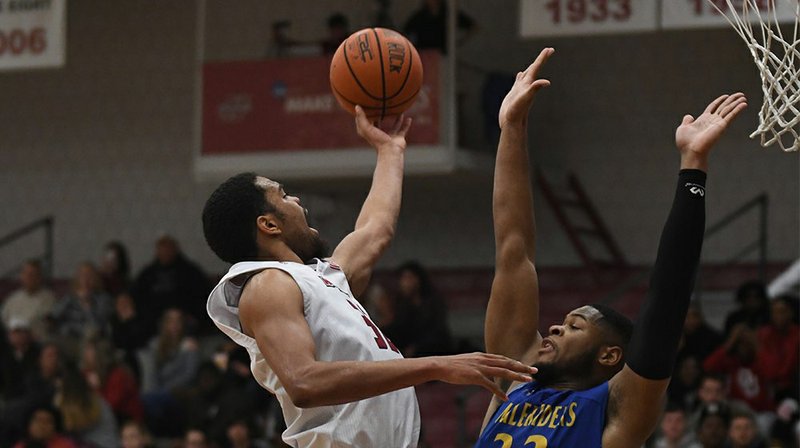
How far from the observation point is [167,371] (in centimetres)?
1091

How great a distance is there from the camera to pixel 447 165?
1116cm

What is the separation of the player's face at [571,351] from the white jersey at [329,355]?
425mm

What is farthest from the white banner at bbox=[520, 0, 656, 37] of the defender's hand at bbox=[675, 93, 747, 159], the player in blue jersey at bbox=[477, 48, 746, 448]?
the defender's hand at bbox=[675, 93, 747, 159]

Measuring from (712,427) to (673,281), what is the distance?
4874mm

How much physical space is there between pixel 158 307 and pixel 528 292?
7.74m

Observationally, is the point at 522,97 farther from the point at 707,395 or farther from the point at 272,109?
the point at 272,109

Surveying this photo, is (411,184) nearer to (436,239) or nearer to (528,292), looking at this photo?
(436,239)

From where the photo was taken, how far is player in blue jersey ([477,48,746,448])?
11.7 ft

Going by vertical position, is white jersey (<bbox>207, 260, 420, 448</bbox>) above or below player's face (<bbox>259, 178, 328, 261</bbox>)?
below

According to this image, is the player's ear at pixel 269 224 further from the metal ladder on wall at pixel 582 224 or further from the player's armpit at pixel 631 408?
the metal ladder on wall at pixel 582 224

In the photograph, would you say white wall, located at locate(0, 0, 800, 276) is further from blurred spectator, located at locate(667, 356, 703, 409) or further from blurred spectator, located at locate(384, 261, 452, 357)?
blurred spectator, located at locate(667, 356, 703, 409)

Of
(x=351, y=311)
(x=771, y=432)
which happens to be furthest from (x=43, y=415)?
(x=351, y=311)

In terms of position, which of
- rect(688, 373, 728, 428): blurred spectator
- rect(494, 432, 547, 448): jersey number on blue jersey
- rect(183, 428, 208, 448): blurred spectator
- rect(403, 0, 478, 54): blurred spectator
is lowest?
rect(183, 428, 208, 448): blurred spectator

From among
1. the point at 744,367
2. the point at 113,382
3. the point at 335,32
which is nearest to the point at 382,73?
the point at 744,367
